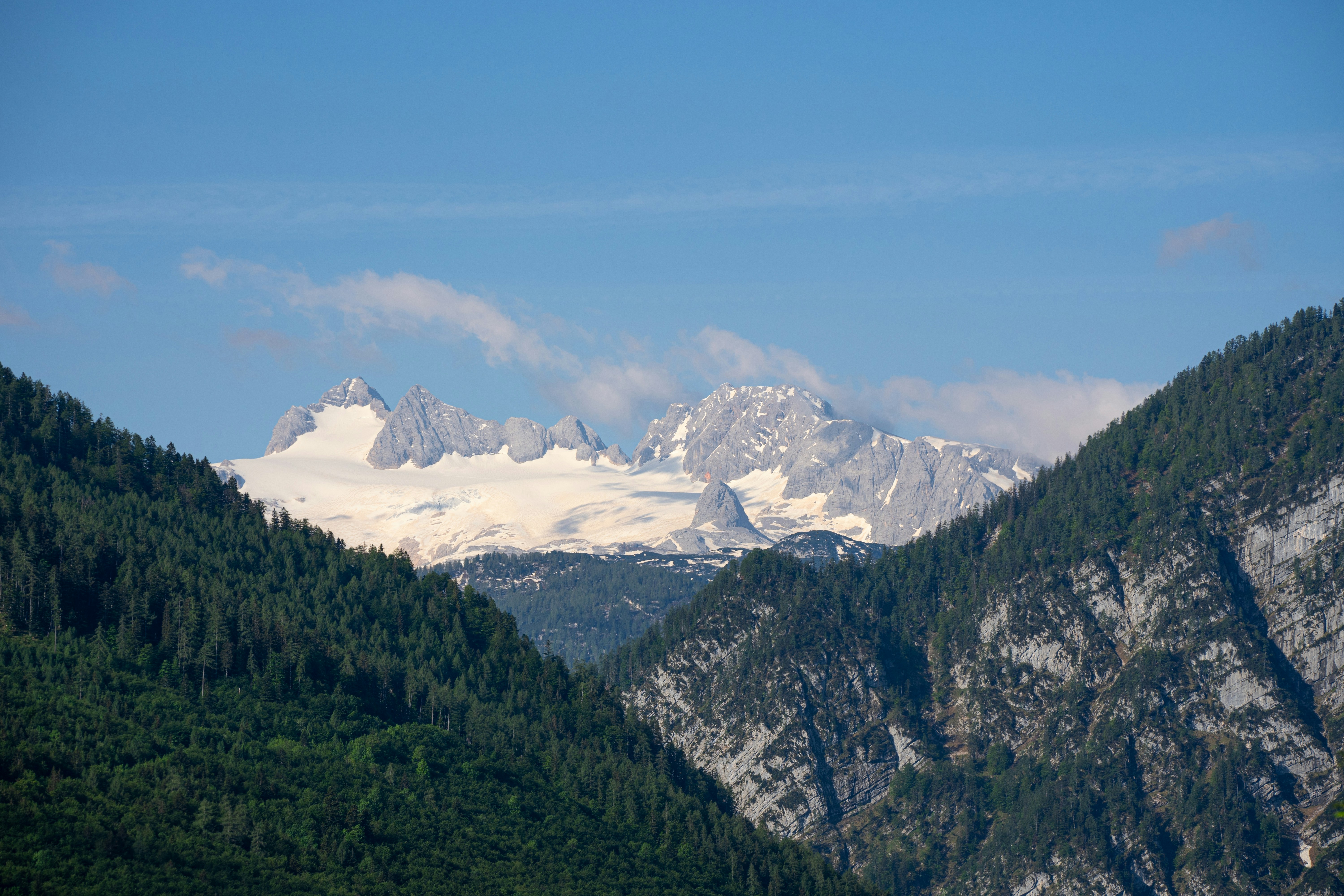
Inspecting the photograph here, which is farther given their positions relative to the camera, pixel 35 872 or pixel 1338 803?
pixel 35 872

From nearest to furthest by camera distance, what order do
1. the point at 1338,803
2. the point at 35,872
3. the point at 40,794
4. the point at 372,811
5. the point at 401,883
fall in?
1. the point at 1338,803
2. the point at 35,872
3. the point at 40,794
4. the point at 401,883
5. the point at 372,811

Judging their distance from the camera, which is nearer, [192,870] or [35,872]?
[35,872]

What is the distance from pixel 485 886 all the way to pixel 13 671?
67279 mm

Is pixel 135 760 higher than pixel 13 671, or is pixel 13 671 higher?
pixel 13 671

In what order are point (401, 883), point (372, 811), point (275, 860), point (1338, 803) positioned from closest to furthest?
point (1338, 803) → point (275, 860) → point (401, 883) → point (372, 811)

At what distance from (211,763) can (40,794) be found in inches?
1080

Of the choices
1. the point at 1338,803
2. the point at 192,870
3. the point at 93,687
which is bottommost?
the point at 1338,803

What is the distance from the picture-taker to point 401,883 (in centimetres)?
18725

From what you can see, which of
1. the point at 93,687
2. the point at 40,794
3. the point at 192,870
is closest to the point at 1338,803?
the point at 192,870

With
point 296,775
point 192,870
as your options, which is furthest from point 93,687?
point 192,870

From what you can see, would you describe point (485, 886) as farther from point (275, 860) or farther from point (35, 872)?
point (35, 872)

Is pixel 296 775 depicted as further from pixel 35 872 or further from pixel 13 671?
pixel 35 872

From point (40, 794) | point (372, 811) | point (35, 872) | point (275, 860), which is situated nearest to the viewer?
point (35, 872)

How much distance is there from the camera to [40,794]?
16362 centimetres
